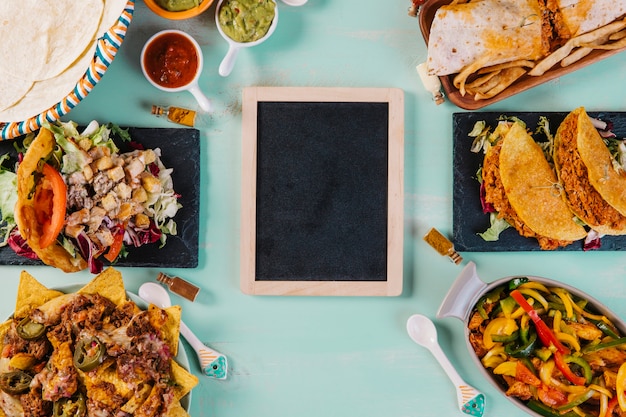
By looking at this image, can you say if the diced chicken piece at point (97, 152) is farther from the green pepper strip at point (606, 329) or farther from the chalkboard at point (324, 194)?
the green pepper strip at point (606, 329)

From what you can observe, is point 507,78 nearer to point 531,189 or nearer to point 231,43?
point 531,189

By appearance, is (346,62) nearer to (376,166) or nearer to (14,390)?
(376,166)

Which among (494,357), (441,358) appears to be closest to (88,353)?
(441,358)

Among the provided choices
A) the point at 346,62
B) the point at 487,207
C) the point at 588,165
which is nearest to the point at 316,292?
the point at 487,207

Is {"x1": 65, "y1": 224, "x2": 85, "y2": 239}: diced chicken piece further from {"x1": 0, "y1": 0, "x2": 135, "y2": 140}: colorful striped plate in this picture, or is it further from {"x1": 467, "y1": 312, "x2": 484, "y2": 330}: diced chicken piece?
{"x1": 467, "y1": 312, "x2": 484, "y2": 330}: diced chicken piece

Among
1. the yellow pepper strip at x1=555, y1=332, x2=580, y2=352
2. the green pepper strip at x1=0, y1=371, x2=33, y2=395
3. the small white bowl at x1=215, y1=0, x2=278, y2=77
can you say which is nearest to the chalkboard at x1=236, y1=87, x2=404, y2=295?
the small white bowl at x1=215, y1=0, x2=278, y2=77

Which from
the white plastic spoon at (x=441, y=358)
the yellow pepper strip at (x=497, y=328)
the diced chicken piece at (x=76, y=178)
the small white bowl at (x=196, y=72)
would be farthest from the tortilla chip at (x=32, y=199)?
the yellow pepper strip at (x=497, y=328)
